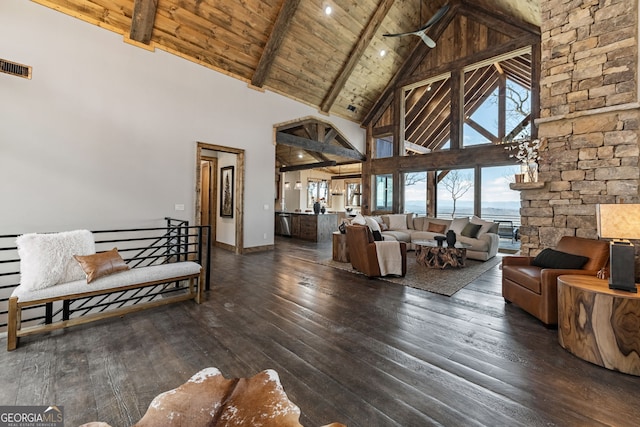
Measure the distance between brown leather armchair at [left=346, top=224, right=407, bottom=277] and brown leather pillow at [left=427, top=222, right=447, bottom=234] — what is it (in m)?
3.04

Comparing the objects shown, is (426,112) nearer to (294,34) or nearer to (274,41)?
(294,34)

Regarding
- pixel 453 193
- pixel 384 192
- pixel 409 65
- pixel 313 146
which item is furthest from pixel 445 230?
pixel 409 65

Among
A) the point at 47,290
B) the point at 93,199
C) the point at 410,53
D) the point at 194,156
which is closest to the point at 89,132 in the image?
the point at 93,199

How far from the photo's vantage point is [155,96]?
4.80 meters

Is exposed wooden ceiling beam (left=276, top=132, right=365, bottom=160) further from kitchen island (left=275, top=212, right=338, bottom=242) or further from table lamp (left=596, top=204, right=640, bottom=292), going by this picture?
table lamp (left=596, top=204, right=640, bottom=292)

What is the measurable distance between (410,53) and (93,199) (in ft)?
29.5

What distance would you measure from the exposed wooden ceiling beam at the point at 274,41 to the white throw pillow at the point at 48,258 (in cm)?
490

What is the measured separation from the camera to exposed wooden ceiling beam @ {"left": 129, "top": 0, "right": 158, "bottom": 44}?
13.8 feet

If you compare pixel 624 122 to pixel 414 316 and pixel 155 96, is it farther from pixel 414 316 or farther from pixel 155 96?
pixel 155 96

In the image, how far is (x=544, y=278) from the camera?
262 cm

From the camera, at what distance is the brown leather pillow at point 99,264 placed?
260cm

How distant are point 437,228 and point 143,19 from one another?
770 cm

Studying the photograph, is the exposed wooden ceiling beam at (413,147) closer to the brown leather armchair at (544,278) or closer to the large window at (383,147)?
the large window at (383,147)

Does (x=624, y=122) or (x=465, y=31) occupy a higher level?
(x=465, y=31)
